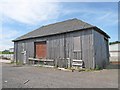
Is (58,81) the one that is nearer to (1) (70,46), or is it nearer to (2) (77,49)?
(2) (77,49)

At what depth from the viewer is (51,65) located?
69.2ft

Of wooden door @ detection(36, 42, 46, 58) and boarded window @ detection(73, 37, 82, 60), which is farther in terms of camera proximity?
wooden door @ detection(36, 42, 46, 58)

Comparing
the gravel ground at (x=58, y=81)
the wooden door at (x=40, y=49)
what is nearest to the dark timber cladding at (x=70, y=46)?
the wooden door at (x=40, y=49)

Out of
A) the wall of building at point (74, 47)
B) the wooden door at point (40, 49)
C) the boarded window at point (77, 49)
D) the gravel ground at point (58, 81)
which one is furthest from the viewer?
the wooden door at point (40, 49)

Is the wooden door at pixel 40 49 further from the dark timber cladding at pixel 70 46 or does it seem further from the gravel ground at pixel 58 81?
the gravel ground at pixel 58 81

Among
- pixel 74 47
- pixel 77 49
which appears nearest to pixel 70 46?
pixel 74 47

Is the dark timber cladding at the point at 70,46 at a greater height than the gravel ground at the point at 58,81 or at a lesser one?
greater

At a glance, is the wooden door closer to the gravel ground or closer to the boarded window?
the boarded window

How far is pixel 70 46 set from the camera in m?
19.6

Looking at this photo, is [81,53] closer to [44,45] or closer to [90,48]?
[90,48]

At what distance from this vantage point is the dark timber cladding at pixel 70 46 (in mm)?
18062

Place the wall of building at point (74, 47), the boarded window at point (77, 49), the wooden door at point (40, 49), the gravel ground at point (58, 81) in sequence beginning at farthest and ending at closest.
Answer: the wooden door at point (40, 49) < the boarded window at point (77, 49) < the wall of building at point (74, 47) < the gravel ground at point (58, 81)

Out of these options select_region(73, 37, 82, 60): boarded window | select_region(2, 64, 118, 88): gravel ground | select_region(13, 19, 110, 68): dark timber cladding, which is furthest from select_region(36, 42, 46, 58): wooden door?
select_region(2, 64, 118, 88): gravel ground

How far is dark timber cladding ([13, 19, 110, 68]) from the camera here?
18.1m
